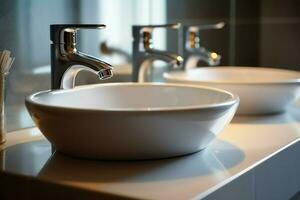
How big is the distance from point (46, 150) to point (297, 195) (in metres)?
0.54

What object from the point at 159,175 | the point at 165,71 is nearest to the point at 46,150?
the point at 159,175

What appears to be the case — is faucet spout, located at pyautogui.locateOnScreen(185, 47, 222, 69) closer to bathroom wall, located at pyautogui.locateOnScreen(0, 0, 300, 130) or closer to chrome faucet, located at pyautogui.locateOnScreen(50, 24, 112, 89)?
bathroom wall, located at pyautogui.locateOnScreen(0, 0, 300, 130)

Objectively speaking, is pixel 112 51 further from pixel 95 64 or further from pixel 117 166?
pixel 117 166

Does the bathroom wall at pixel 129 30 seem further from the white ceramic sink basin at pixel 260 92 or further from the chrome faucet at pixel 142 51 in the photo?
the white ceramic sink basin at pixel 260 92

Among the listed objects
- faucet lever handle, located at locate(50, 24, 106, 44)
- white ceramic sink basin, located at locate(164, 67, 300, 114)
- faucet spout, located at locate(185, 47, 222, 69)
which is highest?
faucet lever handle, located at locate(50, 24, 106, 44)

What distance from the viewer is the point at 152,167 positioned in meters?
0.88

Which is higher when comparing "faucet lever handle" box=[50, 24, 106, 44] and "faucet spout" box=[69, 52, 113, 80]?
"faucet lever handle" box=[50, 24, 106, 44]

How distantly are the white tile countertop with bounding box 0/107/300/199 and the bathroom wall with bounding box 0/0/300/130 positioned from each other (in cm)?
14

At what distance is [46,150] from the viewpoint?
3.29ft

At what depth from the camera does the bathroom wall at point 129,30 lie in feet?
3.71

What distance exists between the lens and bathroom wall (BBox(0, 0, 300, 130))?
113 cm

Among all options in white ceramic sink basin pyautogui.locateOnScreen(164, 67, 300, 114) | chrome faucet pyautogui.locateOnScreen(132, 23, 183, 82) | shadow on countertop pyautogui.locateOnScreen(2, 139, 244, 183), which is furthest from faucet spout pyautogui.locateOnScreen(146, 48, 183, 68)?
shadow on countertop pyautogui.locateOnScreen(2, 139, 244, 183)

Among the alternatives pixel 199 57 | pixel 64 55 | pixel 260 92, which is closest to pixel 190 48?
pixel 199 57

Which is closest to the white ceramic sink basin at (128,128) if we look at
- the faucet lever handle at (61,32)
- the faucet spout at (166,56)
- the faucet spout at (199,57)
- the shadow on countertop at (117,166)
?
the shadow on countertop at (117,166)
